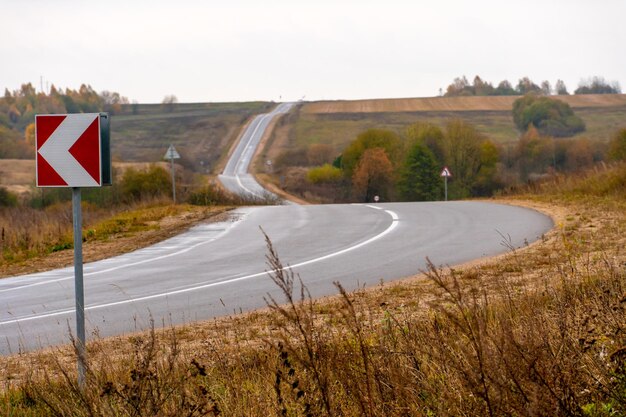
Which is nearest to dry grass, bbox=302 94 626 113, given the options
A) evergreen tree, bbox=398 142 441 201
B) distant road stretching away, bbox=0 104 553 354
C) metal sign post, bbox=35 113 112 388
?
evergreen tree, bbox=398 142 441 201

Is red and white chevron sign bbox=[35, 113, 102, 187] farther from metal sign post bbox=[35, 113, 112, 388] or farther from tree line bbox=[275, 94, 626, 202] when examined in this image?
tree line bbox=[275, 94, 626, 202]

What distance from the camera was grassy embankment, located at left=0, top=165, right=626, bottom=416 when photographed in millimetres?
4164

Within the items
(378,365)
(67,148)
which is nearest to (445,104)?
(67,148)

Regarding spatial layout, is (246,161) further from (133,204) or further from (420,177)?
(133,204)

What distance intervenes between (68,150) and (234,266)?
9.08 meters

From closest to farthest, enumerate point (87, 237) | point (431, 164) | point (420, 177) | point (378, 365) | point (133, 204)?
point (378, 365) < point (87, 237) < point (133, 204) < point (420, 177) < point (431, 164)

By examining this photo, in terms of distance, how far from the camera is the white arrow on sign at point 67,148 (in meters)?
6.68

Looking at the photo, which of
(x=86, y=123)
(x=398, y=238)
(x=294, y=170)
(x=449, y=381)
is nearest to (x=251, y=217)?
(x=398, y=238)

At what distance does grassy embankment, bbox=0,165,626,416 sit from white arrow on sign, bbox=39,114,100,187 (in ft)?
4.62

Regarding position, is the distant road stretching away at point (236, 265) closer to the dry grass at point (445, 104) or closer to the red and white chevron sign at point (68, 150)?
the red and white chevron sign at point (68, 150)

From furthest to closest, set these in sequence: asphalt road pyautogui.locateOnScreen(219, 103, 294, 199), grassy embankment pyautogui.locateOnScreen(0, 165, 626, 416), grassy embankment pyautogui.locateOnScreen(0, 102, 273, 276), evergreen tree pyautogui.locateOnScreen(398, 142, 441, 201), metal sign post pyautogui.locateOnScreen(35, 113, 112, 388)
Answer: evergreen tree pyautogui.locateOnScreen(398, 142, 441, 201), asphalt road pyautogui.locateOnScreen(219, 103, 294, 199), grassy embankment pyautogui.locateOnScreen(0, 102, 273, 276), metal sign post pyautogui.locateOnScreen(35, 113, 112, 388), grassy embankment pyautogui.locateOnScreen(0, 165, 626, 416)

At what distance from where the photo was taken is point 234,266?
15656 millimetres

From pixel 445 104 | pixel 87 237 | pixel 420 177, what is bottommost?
pixel 420 177

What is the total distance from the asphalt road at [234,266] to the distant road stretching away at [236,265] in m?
0.02
